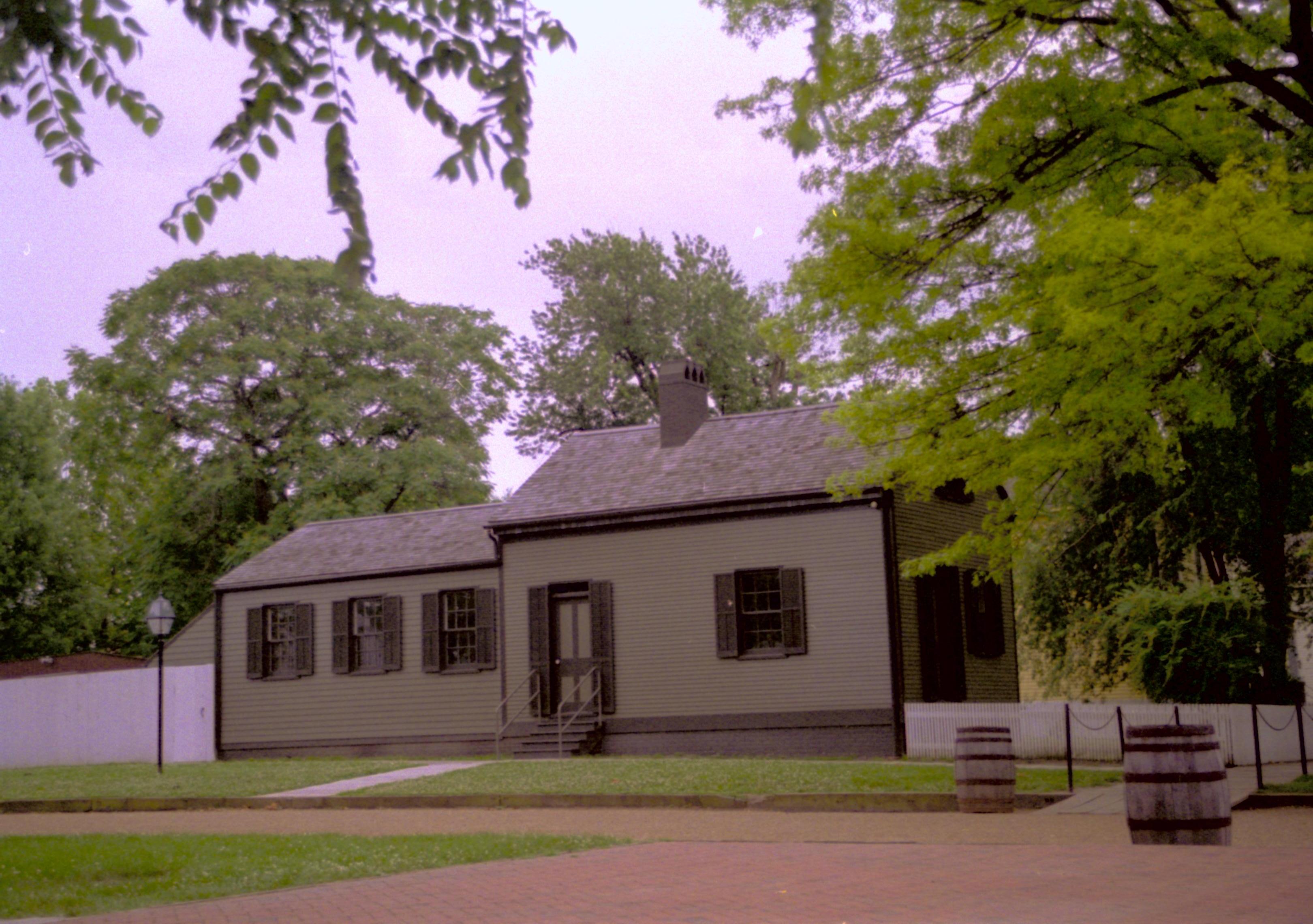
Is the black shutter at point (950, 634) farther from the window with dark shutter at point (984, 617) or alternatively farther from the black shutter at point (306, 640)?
the black shutter at point (306, 640)

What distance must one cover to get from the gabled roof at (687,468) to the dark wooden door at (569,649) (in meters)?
1.60

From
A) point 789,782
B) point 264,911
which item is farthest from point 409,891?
point 789,782

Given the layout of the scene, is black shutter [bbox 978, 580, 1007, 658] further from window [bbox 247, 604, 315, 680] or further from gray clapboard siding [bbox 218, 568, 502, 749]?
window [bbox 247, 604, 315, 680]

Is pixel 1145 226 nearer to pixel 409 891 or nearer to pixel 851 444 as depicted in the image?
pixel 851 444

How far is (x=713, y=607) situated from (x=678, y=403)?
4707 mm

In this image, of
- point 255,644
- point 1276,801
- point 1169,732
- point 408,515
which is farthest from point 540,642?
point 1169,732

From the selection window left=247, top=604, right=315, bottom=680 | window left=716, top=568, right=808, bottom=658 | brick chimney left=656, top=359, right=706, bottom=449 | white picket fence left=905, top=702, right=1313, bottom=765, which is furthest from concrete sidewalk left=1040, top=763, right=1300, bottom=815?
window left=247, top=604, right=315, bottom=680

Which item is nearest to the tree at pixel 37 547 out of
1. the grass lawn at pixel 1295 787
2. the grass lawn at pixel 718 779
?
the grass lawn at pixel 718 779

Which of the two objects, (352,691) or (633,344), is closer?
(352,691)

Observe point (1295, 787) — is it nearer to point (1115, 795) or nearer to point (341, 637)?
point (1115, 795)

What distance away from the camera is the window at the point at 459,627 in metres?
25.8

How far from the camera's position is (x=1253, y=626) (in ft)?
63.4

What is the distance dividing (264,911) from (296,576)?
2043cm

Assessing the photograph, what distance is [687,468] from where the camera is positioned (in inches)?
966
